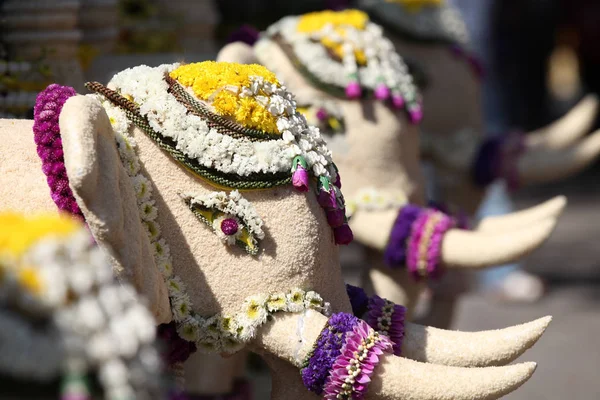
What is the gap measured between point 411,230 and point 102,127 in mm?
1167

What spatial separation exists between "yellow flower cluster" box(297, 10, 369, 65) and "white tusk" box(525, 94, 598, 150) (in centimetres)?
98

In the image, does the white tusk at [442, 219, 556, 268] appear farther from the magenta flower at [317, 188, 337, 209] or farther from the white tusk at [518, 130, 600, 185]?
the white tusk at [518, 130, 600, 185]

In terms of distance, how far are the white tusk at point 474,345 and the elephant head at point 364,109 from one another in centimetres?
68

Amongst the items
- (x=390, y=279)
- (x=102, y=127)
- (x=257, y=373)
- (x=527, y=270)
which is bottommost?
(x=527, y=270)

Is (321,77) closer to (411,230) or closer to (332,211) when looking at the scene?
(411,230)

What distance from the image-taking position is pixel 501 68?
7.65 meters

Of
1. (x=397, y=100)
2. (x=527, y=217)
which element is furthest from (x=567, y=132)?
(x=397, y=100)

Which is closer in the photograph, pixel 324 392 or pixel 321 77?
pixel 324 392

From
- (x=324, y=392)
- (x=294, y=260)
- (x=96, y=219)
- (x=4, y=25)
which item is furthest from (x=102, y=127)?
(x=4, y=25)

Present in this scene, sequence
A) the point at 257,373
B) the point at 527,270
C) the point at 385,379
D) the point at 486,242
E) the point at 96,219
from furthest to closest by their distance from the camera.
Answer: the point at 527,270 → the point at 257,373 → the point at 486,242 → the point at 385,379 → the point at 96,219

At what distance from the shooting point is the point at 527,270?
5.77 m

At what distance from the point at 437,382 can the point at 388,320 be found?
0.24 meters

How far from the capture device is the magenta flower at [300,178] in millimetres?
1716

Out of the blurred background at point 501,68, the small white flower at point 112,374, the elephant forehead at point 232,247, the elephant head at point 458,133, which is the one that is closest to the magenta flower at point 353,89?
the blurred background at point 501,68
